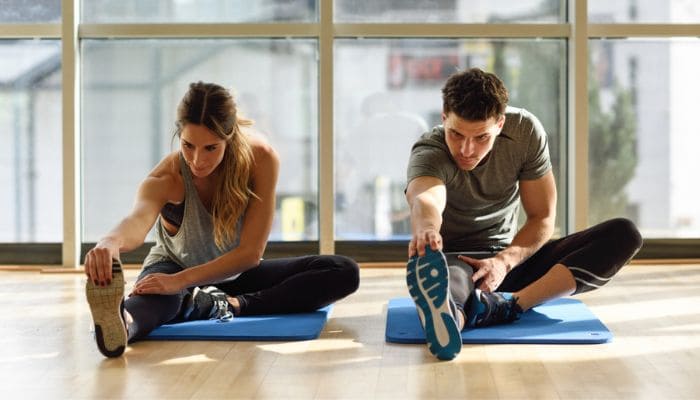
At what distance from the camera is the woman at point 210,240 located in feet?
9.76

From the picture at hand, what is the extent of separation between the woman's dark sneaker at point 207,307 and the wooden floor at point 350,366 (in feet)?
0.89

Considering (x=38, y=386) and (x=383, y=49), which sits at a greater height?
(x=383, y=49)

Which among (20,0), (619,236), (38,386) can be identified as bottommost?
(38,386)

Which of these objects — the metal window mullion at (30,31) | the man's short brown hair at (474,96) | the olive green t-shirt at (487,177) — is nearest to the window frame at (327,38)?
the metal window mullion at (30,31)

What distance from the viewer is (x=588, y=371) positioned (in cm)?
258

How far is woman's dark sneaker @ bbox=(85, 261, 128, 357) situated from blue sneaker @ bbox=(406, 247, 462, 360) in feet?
2.39

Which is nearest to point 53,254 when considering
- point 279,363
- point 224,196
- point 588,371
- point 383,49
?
point 383,49

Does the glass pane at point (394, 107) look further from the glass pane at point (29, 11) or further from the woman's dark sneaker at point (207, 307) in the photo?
the woman's dark sneaker at point (207, 307)

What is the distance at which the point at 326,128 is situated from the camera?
5.23 m

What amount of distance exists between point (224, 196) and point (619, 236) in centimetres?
116

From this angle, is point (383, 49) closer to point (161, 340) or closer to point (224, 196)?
point (224, 196)

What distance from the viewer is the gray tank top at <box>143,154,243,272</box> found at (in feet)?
10.5

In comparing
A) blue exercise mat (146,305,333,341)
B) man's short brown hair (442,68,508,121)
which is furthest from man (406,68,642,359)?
blue exercise mat (146,305,333,341)

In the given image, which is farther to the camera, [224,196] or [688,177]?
[688,177]
